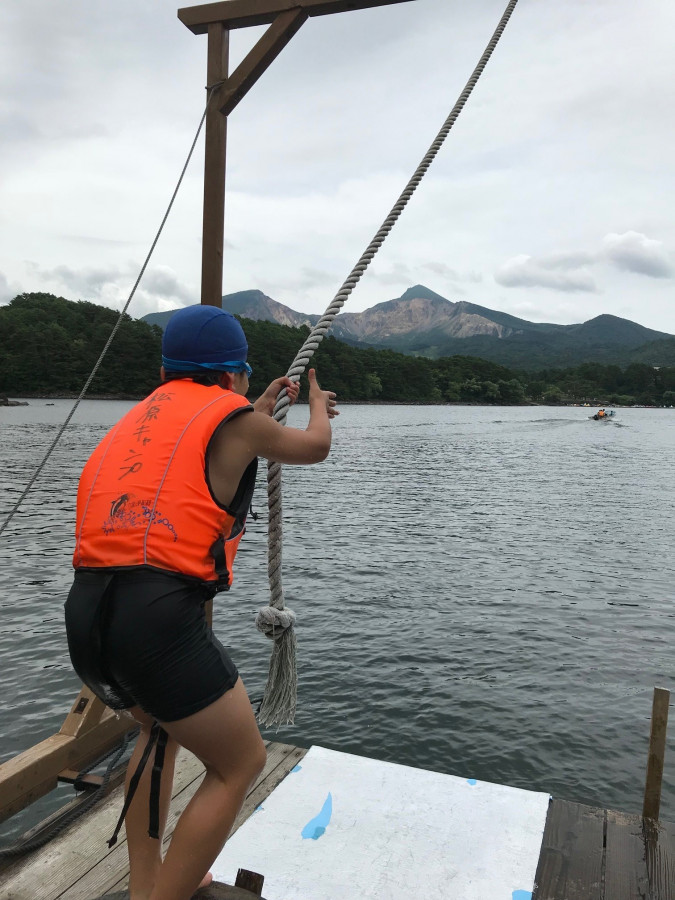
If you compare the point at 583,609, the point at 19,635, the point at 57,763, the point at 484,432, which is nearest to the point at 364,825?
the point at 57,763

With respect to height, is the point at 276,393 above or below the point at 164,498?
above

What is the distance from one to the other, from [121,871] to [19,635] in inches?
389

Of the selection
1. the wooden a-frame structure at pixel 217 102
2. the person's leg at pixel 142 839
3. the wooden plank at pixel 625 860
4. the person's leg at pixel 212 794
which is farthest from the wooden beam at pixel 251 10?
the wooden plank at pixel 625 860

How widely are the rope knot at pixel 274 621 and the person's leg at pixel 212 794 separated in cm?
104

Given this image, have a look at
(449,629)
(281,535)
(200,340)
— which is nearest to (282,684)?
(281,535)

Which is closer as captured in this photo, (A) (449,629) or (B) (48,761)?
(B) (48,761)

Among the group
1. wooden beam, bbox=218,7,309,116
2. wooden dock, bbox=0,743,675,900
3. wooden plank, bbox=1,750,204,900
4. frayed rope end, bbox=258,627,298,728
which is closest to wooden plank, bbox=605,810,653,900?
wooden dock, bbox=0,743,675,900

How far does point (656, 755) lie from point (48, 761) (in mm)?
4390

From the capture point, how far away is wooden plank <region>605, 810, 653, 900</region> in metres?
4.01

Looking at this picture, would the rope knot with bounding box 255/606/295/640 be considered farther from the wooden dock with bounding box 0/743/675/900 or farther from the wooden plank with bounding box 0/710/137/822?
the wooden plank with bounding box 0/710/137/822

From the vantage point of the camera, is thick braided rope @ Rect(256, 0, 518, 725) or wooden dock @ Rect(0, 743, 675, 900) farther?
wooden dock @ Rect(0, 743, 675, 900)

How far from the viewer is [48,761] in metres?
4.93

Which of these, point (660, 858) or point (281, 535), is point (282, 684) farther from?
point (660, 858)

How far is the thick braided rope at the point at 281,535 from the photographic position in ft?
11.5
